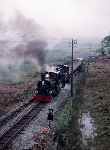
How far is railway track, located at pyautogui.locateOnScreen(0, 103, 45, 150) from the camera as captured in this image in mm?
25917

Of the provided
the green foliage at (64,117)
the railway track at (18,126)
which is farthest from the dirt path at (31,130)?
the green foliage at (64,117)

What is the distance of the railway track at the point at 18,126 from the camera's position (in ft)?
85.0

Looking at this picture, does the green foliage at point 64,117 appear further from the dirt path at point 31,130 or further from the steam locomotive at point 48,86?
the steam locomotive at point 48,86

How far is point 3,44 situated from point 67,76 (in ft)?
45.1

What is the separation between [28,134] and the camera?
28281 millimetres

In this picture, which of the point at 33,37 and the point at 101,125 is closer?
the point at 101,125

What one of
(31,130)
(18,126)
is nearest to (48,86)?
(18,126)

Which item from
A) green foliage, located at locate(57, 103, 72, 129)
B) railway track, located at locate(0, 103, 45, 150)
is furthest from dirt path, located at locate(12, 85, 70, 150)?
green foliage, located at locate(57, 103, 72, 129)

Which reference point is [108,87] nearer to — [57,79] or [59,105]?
[57,79]

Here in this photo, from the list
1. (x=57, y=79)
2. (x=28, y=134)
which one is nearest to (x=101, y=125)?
(x=28, y=134)

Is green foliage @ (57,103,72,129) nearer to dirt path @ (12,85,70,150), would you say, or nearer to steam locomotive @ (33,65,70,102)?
dirt path @ (12,85,70,150)

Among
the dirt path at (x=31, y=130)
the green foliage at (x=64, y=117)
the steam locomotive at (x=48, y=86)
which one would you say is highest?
the steam locomotive at (x=48, y=86)

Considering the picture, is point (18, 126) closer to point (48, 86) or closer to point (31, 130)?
point (31, 130)

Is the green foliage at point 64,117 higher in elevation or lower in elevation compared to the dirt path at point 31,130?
higher
